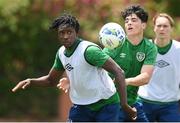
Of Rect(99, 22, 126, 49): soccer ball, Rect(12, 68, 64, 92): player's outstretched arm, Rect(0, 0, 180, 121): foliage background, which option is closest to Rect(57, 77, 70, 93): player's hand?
Rect(12, 68, 64, 92): player's outstretched arm

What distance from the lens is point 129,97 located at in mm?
9711

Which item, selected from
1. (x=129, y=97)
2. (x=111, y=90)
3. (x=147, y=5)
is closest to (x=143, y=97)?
(x=129, y=97)

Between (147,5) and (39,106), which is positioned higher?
(147,5)

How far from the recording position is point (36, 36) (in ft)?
68.8

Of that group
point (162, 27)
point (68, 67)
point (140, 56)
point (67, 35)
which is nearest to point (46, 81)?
point (68, 67)

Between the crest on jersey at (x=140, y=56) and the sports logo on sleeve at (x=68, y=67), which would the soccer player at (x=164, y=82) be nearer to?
the crest on jersey at (x=140, y=56)

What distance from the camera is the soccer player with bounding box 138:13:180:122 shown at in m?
10.5

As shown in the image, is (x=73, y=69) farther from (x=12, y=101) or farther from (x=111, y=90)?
(x=12, y=101)

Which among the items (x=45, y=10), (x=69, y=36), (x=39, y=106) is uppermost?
(x=69, y=36)

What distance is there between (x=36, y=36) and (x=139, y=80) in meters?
11.8

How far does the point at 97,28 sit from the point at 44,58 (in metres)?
3.15

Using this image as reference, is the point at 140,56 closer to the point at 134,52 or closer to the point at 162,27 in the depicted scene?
the point at 134,52

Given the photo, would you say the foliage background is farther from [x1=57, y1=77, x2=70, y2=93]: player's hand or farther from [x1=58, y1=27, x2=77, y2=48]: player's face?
[x1=58, y1=27, x2=77, y2=48]: player's face

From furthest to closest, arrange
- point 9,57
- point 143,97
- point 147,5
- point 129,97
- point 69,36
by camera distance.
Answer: point 9,57 → point 147,5 → point 143,97 → point 129,97 → point 69,36
